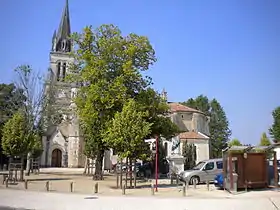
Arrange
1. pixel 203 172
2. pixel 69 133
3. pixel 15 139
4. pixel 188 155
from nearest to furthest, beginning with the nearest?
pixel 203 172 → pixel 15 139 → pixel 188 155 → pixel 69 133

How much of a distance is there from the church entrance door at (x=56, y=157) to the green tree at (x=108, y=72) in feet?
124

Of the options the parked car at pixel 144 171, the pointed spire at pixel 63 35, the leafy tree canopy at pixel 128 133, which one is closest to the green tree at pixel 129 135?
the leafy tree canopy at pixel 128 133

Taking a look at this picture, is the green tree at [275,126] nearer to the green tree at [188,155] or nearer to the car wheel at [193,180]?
the green tree at [188,155]

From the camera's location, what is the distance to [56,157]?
61.6 metres

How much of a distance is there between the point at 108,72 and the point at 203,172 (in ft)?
35.4

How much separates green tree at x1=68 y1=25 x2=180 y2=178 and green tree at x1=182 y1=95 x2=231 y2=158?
56.4 metres

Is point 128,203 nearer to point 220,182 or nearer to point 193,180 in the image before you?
point 220,182

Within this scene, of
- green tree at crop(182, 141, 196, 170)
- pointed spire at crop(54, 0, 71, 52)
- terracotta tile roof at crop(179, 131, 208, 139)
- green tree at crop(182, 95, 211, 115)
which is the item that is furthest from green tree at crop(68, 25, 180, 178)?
green tree at crop(182, 95, 211, 115)

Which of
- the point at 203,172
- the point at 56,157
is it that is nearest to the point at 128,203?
the point at 203,172

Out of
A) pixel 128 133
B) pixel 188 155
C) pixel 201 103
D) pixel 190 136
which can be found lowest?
pixel 188 155

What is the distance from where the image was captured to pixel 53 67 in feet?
228

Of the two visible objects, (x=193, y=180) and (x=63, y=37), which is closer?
(x=193, y=180)

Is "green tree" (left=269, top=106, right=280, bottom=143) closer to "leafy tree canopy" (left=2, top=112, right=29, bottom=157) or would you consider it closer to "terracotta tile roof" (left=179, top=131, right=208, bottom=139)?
"terracotta tile roof" (left=179, top=131, right=208, bottom=139)

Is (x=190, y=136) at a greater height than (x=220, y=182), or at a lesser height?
greater
